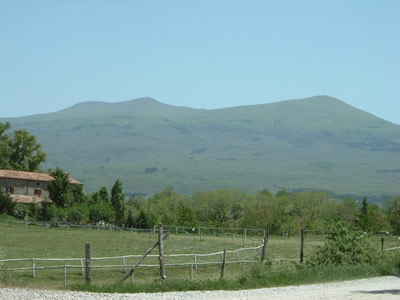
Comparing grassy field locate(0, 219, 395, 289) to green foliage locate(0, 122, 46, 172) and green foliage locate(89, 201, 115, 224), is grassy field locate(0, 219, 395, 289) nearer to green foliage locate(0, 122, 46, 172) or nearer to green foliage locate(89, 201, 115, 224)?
green foliage locate(89, 201, 115, 224)

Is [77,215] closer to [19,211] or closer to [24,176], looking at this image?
[19,211]

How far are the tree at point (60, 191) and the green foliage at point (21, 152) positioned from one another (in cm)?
1554

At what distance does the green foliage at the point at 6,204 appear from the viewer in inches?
3516

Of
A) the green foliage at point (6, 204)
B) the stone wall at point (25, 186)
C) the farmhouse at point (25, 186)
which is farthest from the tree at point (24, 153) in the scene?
the green foliage at point (6, 204)

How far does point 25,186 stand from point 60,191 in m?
6.02

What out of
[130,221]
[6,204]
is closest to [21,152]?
[130,221]

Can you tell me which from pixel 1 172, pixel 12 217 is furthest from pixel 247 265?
pixel 1 172

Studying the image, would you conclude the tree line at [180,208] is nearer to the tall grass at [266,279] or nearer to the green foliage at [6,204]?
the green foliage at [6,204]

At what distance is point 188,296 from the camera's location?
22.6m

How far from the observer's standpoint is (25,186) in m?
101

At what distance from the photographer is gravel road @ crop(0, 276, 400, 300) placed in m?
21.4

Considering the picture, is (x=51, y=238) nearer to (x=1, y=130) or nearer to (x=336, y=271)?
(x=336, y=271)

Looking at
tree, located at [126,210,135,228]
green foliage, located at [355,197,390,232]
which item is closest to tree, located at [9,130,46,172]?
tree, located at [126,210,135,228]

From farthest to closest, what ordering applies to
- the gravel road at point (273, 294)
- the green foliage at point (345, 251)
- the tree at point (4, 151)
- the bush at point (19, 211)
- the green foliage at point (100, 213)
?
the tree at point (4, 151) → the green foliage at point (100, 213) → the bush at point (19, 211) → the green foliage at point (345, 251) → the gravel road at point (273, 294)
